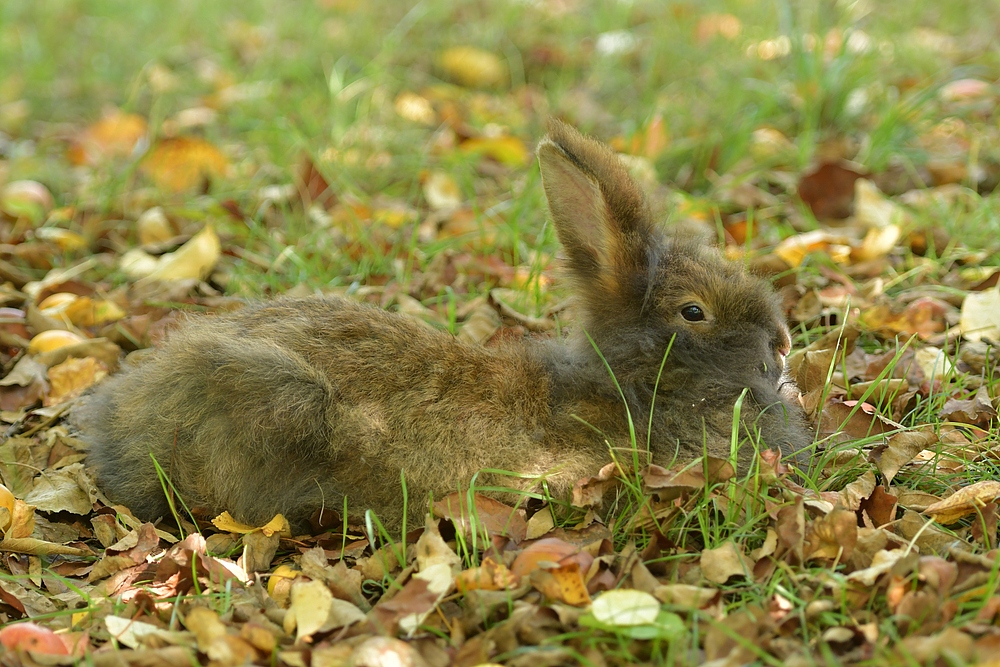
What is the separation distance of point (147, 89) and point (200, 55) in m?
0.72

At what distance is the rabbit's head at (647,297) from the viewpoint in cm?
339

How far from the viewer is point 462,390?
3.28 meters

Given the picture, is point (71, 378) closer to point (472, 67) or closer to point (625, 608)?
point (625, 608)

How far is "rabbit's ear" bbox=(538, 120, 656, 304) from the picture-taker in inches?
133

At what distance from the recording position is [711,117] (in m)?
6.12

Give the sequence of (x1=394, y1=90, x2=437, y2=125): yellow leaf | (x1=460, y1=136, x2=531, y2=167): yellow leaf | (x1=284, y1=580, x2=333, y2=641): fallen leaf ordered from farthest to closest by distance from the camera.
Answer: (x1=394, y1=90, x2=437, y2=125): yellow leaf → (x1=460, y1=136, x2=531, y2=167): yellow leaf → (x1=284, y1=580, x2=333, y2=641): fallen leaf

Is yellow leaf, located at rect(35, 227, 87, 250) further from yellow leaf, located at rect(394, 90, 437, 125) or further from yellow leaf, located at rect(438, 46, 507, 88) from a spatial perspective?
yellow leaf, located at rect(438, 46, 507, 88)

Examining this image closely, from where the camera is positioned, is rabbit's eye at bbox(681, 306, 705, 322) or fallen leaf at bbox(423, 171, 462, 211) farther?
fallen leaf at bbox(423, 171, 462, 211)

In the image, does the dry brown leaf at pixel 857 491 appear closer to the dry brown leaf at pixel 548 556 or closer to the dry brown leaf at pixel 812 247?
the dry brown leaf at pixel 548 556

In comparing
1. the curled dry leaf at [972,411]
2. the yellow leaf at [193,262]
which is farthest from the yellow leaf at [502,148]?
the curled dry leaf at [972,411]

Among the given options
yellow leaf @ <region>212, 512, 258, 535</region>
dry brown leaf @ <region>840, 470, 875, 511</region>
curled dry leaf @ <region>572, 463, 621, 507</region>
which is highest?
curled dry leaf @ <region>572, 463, 621, 507</region>

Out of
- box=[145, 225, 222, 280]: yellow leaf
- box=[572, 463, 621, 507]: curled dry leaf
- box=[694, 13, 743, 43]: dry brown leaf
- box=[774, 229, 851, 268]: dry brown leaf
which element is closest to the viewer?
box=[572, 463, 621, 507]: curled dry leaf

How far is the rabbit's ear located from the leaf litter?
50 cm

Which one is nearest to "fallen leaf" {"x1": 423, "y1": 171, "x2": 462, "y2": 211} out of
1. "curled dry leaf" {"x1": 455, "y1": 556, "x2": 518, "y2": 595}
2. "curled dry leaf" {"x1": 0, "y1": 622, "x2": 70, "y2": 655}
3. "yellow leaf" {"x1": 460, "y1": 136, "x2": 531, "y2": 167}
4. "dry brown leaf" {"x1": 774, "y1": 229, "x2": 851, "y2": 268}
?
"yellow leaf" {"x1": 460, "y1": 136, "x2": 531, "y2": 167}
